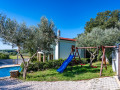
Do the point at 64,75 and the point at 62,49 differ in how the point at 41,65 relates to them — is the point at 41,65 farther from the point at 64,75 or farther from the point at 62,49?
the point at 62,49

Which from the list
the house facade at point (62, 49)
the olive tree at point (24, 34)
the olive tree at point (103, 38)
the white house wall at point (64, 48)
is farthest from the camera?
the white house wall at point (64, 48)

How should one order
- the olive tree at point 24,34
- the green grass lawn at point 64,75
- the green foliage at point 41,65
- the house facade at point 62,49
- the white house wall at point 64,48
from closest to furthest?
the olive tree at point 24,34 < the green grass lawn at point 64,75 < the green foliage at point 41,65 < the house facade at point 62,49 < the white house wall at point 64,48

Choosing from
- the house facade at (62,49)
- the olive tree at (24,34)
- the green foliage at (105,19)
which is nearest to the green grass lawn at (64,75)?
the olive tree at (24,34)

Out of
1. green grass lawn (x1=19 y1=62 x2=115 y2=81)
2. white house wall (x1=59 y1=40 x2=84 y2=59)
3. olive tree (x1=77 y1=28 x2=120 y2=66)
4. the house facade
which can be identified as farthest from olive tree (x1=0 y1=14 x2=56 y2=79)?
white house wall (x1=59 y1=40 x2=84 y2=59)

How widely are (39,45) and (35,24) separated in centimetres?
207

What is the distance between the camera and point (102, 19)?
18.8 metres

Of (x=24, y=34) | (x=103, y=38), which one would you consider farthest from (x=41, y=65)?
(x=103, y=38)

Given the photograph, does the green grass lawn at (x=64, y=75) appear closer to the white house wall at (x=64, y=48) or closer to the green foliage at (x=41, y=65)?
the green foliage at (x=41, y=65)

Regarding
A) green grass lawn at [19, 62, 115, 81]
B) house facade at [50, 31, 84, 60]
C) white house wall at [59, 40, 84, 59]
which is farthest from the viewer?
white house wall at [59, 40, 84, 59]

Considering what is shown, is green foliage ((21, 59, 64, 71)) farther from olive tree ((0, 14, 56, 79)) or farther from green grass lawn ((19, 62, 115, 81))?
olive tree ((0, 14, 56, 79))

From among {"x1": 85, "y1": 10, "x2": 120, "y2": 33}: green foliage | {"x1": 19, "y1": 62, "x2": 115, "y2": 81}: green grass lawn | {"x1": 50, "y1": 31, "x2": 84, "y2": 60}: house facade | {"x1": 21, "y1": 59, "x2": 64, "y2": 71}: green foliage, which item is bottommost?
{"x1": 19, "y1": 62, "x2": 115, "y2": 81}: green grass lawn

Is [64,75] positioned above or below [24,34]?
below

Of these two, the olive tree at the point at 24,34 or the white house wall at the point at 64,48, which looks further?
the white house wall at the point at 64,48

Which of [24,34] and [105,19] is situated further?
[105,19]
